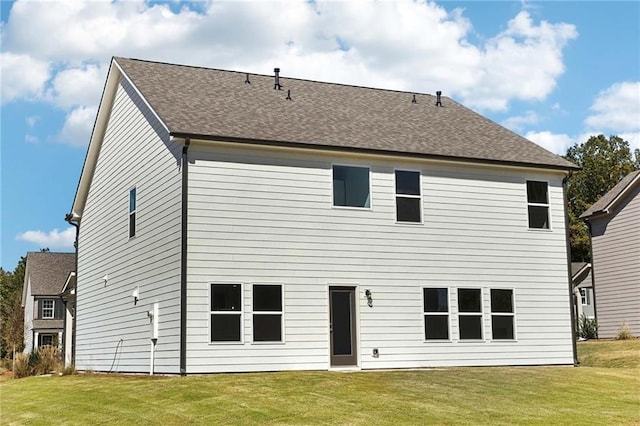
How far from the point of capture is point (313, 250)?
803 inches

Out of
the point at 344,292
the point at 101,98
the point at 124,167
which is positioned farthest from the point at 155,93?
the point at 344,292

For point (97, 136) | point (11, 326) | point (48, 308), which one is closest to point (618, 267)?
point (97, 136)

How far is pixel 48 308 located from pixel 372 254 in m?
39.2

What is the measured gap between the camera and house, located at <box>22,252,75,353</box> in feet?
177

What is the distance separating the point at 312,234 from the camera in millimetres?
20469

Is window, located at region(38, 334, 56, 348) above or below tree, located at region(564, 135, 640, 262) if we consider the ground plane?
below

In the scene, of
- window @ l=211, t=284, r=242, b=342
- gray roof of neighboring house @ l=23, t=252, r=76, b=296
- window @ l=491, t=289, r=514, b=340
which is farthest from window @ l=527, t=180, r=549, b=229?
gray roof of neighboring house @ l=23, t=252, r=76, b=296

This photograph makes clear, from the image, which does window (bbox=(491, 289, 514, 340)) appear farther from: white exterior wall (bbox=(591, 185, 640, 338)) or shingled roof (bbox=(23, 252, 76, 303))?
shingled roof (bbox=(23, 252, 76, 303))

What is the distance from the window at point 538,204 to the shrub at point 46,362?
15.8 metres

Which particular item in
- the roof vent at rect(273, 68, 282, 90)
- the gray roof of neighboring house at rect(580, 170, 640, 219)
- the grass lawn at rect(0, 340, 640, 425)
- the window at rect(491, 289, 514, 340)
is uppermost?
the roof vent at rect(273, 68, 282, 90)

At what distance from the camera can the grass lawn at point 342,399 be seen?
13688 millimetres

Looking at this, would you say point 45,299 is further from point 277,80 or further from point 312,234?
point 312,234

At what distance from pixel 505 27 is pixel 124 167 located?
1170cm

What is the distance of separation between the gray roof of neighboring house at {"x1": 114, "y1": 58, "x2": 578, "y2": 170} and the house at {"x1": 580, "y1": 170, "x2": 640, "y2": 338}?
343 inches
